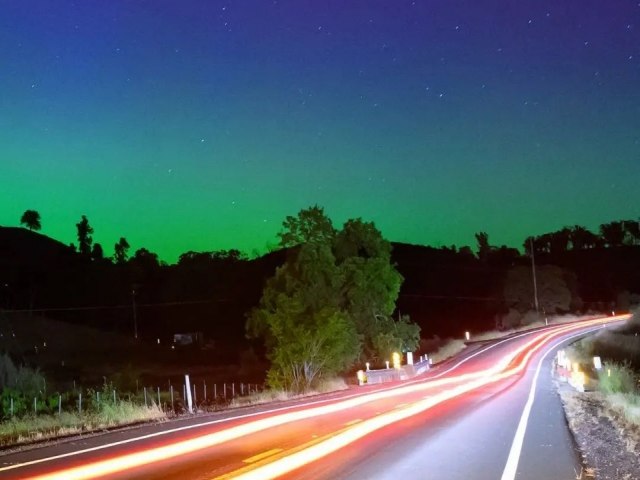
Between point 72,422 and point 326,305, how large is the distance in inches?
998

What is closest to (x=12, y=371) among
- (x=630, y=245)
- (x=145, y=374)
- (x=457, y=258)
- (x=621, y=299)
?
(x=145, y=374)

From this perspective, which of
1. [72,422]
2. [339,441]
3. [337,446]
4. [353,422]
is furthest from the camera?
[72,422]

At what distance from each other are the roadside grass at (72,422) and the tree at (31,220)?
16998 cm

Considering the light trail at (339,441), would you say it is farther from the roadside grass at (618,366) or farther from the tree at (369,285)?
the tree at (369,285)

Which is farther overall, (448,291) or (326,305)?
(448,291)

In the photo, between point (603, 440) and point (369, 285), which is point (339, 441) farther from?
point (369, 285)

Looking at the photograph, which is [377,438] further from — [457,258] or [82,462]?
[457,258]

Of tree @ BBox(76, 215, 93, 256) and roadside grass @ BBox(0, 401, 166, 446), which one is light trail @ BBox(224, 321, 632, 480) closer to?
roadside grass @ BBox(0, 401, 166, 446)

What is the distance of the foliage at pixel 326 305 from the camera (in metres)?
39.3

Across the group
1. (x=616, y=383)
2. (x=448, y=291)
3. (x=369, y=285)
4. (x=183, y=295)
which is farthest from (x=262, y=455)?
(x=448, y=291)

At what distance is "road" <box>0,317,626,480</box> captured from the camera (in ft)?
32.0

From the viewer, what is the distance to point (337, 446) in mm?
12047

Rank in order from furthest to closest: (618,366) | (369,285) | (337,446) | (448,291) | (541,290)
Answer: (448,291) < (541,290) < (369,285) < (618,366) < (337,446)

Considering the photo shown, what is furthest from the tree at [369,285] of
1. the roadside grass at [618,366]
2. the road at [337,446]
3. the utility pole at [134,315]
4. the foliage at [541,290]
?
the foliage at [541,290]
